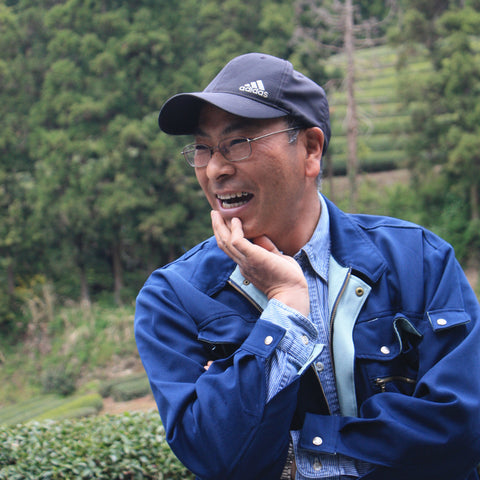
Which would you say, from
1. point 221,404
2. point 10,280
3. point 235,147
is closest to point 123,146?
point 10,280

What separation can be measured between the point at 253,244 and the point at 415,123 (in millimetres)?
14408

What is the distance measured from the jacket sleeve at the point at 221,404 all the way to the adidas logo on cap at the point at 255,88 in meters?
0.68

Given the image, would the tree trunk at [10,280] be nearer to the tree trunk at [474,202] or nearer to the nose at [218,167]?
the tree trunk at [474,202]

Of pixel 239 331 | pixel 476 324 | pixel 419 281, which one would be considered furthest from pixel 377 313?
pixel 239 331

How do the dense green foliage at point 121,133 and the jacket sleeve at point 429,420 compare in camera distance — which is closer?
the jacket sleeve at point 429,420

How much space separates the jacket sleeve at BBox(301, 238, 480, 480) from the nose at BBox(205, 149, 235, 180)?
75 centimetres

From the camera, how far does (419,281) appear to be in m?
1.90

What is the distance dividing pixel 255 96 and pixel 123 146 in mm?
14300

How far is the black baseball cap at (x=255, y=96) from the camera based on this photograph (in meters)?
1.78

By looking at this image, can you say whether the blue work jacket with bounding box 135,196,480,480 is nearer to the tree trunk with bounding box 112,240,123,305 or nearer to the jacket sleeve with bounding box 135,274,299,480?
the jacket sleeve with bounding box 135,274,299,480

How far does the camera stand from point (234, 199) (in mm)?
1939

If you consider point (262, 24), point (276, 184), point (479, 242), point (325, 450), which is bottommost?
point (479, 242)

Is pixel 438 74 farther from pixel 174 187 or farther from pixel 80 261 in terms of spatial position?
pixel 80 261

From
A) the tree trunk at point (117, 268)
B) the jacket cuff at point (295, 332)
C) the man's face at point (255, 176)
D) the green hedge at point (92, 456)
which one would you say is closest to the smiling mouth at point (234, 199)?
the man's face at point (255, 176)
